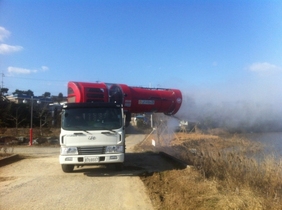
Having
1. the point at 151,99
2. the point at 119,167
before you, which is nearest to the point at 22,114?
the point at 151,99

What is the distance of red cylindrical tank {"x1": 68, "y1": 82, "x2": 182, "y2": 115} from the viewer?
39.5 ft

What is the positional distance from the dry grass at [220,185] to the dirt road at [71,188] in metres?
0.61

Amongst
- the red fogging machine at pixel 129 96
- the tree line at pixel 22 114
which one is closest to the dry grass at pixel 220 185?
the red fogging machine at pixel 129 96

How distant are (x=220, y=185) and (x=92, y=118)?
4.96 metres

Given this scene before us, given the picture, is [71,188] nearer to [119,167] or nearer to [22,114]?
[119,167]

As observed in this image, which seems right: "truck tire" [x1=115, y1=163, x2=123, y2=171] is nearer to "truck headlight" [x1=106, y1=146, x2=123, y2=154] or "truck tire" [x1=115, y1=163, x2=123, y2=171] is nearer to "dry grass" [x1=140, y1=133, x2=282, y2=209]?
"truck headlight" [x1=106, y1=146, x2=123, y2=154]

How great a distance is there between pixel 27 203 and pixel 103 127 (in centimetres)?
405

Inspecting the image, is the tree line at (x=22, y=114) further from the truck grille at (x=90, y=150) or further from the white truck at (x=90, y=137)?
the truck grille at (x=90, y=150)

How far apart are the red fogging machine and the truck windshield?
811 millimetres

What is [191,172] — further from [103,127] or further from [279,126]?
[279,126]

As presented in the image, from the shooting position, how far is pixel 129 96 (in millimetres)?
12914

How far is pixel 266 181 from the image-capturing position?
9.80 meters

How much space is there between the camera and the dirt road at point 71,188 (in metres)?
6.96

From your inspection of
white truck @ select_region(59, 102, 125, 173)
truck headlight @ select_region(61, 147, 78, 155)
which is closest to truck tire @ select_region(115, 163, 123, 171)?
white truck @ select_region(59, 102, 125, 173)
